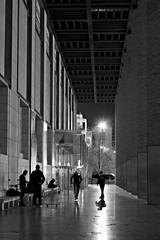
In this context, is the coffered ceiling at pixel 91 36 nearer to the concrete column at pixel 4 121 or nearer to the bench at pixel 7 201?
the concrete column at pixel 4 121

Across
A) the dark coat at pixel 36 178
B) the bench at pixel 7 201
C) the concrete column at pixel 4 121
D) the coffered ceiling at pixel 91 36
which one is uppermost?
the coffered ceiling at pixel 91 36

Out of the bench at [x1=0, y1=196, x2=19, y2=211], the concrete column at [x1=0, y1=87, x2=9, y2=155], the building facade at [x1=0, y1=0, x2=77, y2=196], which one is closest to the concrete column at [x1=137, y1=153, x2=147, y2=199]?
the building facade at [x1=0, y1=0, x2=77, y2=196]

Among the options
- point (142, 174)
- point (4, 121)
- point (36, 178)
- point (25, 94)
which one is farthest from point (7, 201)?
point (142, 174)

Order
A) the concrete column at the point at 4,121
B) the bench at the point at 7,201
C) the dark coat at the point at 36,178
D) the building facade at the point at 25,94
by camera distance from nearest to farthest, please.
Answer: the bench at the point at 7,201
the dark coat at the point at 36,178
the concrete column at the point at 4,121
the building facade at the point at 25,94

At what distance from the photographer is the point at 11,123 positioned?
22.6 meters

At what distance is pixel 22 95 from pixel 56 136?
1265 centimetres

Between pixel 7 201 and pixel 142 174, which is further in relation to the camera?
pixel 142 174

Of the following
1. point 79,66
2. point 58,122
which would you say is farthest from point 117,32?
point 79,66

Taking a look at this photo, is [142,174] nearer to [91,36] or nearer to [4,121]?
[4,121]

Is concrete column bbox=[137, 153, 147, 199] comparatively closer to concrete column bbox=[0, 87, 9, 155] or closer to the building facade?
the building facade

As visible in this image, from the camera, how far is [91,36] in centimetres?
4191

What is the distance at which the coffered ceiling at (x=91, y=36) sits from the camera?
115ft

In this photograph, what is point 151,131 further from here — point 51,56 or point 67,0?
point 51,56

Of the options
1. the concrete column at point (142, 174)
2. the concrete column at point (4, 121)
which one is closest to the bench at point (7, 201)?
the concrete column at point (4, 121)
